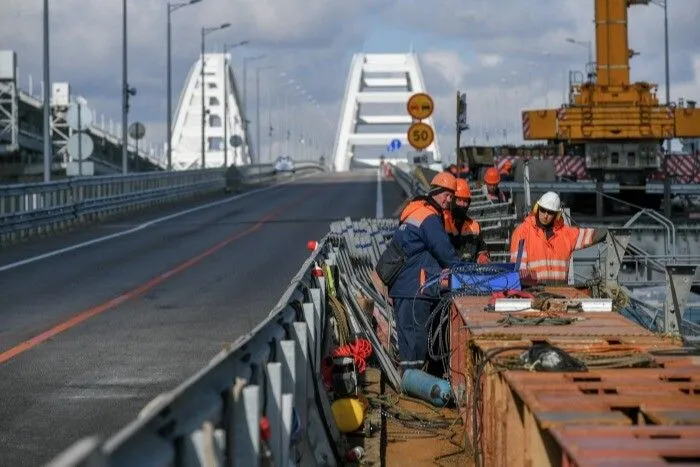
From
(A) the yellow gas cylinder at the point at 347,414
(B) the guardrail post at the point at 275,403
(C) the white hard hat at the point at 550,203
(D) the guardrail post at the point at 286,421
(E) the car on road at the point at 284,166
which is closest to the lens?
(B) the guardrail post at the point at 275,403

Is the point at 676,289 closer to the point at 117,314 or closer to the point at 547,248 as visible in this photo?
the point at 547,248

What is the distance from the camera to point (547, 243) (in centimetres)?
1273

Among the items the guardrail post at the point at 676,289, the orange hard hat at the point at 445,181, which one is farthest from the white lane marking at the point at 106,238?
the guardrail post at the point at 676,289

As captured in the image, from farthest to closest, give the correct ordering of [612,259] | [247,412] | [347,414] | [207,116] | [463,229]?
1. [207,116]
2. [463,229]
3. [612,259]
4. [347,414]
5. [247,412]

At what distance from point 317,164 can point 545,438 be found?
133464 mm

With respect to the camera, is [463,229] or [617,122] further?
[617,122]

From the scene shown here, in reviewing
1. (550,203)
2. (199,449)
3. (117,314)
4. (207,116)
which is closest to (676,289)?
(550,203)

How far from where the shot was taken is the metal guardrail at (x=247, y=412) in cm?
433

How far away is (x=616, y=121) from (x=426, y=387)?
22575 mm

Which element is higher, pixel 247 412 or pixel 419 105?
pixel 419 105

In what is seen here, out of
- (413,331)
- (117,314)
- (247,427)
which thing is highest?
(247,427)

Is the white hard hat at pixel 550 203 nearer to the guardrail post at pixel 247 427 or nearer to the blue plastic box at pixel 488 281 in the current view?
the blue plastic box at pixel 488 281

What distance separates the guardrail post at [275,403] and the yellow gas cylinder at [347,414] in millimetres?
3810

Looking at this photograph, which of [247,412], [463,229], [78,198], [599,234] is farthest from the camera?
[78,198]
